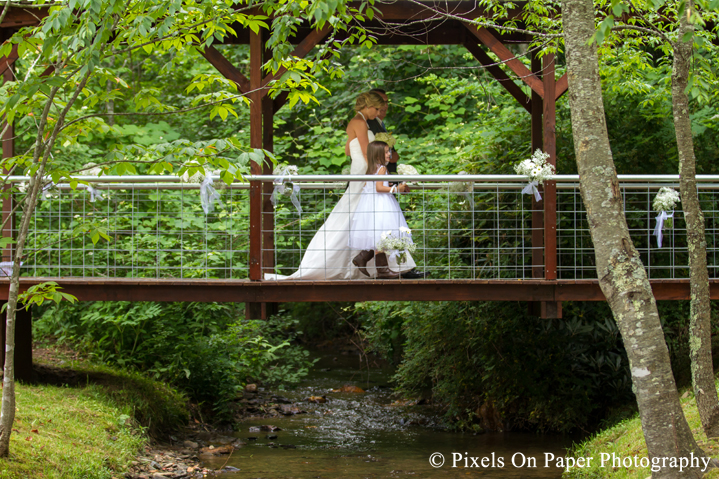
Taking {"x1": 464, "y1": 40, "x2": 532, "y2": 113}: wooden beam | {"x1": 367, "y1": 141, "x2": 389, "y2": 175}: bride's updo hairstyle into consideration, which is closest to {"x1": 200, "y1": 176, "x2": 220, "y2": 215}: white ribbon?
{"x1": 367, "y1": 141, "x2": 389, "y2": 175}: bride's updo hairstyle

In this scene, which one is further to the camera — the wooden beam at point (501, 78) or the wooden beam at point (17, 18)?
the wooden beam at point (501, 78)

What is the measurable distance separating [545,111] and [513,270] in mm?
2871

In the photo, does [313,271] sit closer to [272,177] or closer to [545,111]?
[272,177]

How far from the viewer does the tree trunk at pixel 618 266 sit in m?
3.96

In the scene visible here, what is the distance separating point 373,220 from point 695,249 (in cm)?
304

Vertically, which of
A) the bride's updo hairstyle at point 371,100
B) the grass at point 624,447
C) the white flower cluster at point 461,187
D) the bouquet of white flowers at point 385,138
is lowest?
the grass at point 624,447

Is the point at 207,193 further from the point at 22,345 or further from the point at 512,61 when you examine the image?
the point at 512,61

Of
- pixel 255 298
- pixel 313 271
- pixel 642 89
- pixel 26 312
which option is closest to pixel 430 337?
pixel 313 271

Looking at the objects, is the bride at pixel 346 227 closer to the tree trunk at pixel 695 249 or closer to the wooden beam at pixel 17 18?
the tree trunk at pixel 695 249

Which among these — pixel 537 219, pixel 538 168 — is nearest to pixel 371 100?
pixel 538 168

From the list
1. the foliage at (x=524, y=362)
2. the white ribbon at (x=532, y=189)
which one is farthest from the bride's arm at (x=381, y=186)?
the foliage at (x=524, y=362)

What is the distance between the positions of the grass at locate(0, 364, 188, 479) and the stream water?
3.07 feet

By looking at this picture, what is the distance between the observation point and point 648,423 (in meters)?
4.03

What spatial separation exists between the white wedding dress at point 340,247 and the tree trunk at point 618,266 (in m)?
3.42
